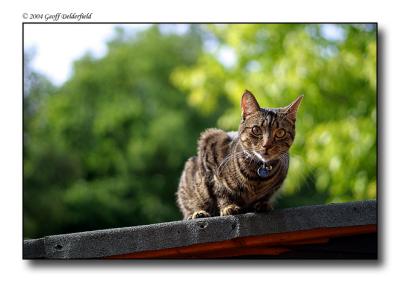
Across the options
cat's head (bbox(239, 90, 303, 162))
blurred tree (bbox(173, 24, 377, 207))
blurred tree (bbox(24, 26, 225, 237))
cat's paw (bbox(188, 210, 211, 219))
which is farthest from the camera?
blurred tree (bbox(24, 26, 225, 237))

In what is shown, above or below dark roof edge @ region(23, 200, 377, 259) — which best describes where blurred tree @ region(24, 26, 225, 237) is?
above

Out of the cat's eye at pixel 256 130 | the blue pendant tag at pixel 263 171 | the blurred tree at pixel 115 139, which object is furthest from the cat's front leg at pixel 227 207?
the blurred tree at pixel 115 139

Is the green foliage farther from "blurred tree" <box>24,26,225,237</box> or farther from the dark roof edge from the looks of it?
the dark roof edge

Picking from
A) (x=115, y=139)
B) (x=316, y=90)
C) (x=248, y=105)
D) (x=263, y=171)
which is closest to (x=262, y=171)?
(x=263, y=171)

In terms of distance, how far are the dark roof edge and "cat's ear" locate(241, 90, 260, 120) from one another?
43 centimetres

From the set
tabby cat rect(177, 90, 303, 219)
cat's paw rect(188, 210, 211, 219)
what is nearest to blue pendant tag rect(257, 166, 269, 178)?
tabby cat rect(177, 90, 303, 219)

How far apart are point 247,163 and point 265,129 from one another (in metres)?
0.16

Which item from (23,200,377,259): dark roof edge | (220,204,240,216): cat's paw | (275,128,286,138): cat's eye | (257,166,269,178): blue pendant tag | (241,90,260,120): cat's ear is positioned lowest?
(23,200,377,259): dark roof edge

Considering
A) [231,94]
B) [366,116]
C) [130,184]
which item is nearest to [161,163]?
[130,184]

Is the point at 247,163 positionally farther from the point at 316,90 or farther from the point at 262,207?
the point at 316,90

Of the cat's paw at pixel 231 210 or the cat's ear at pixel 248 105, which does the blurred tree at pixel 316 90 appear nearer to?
the cat's ear at pixel 248 105

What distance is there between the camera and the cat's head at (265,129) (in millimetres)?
2652

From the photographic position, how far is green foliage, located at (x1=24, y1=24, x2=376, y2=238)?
4262mm
